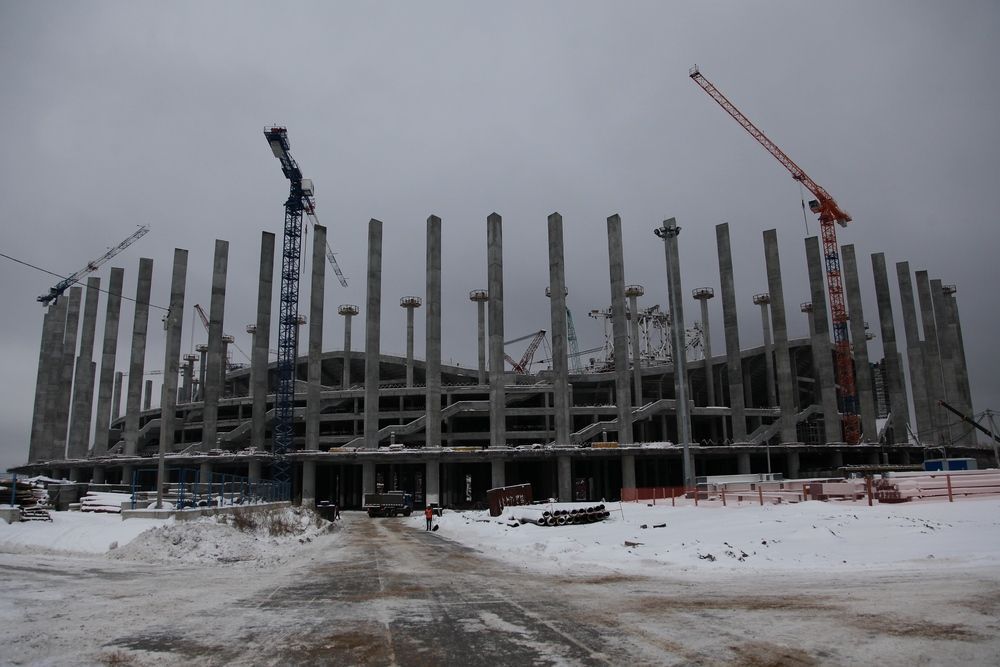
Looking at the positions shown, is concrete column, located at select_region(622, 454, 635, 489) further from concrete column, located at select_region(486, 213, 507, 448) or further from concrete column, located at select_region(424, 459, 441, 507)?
concrete column, located at select_region(424, 459, 441, 507)

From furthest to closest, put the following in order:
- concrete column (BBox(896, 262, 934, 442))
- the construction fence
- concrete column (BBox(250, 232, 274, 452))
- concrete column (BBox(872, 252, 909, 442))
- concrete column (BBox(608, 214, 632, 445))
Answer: concrete column (BBox(896, 262, 934, 442)), concrete column (BBox(872, 252, 909, 442)), concrete column (BBox(250, 232, 274, 452)), concrete column (BBox(608, 214, 632, 445)), the construction fence

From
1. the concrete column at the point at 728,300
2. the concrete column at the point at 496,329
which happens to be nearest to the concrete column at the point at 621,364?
the concrete column at the point at 496,329

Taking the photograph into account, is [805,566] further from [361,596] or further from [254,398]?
[254,398]

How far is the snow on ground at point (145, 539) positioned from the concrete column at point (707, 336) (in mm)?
68169

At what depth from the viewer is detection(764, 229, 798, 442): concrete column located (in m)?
68.6

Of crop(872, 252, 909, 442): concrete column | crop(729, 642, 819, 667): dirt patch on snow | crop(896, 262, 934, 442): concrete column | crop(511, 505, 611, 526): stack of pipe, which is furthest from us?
crop(896, 262, 934, 442): concrete column

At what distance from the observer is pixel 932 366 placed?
81.7 meters

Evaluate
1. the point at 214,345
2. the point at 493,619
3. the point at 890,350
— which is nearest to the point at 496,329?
the point at 214,345

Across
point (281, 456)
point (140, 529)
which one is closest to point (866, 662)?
point (140, 529)

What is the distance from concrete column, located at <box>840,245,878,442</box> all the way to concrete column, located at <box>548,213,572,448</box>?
35.3 metres

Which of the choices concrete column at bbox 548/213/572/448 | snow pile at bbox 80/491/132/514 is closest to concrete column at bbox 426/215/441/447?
concrete column at bbox 548/213/572/448

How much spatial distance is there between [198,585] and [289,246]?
64678 mm

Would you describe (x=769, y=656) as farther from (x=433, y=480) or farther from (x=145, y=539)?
(x=433, y=480)

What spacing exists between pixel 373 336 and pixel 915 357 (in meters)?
64.3
